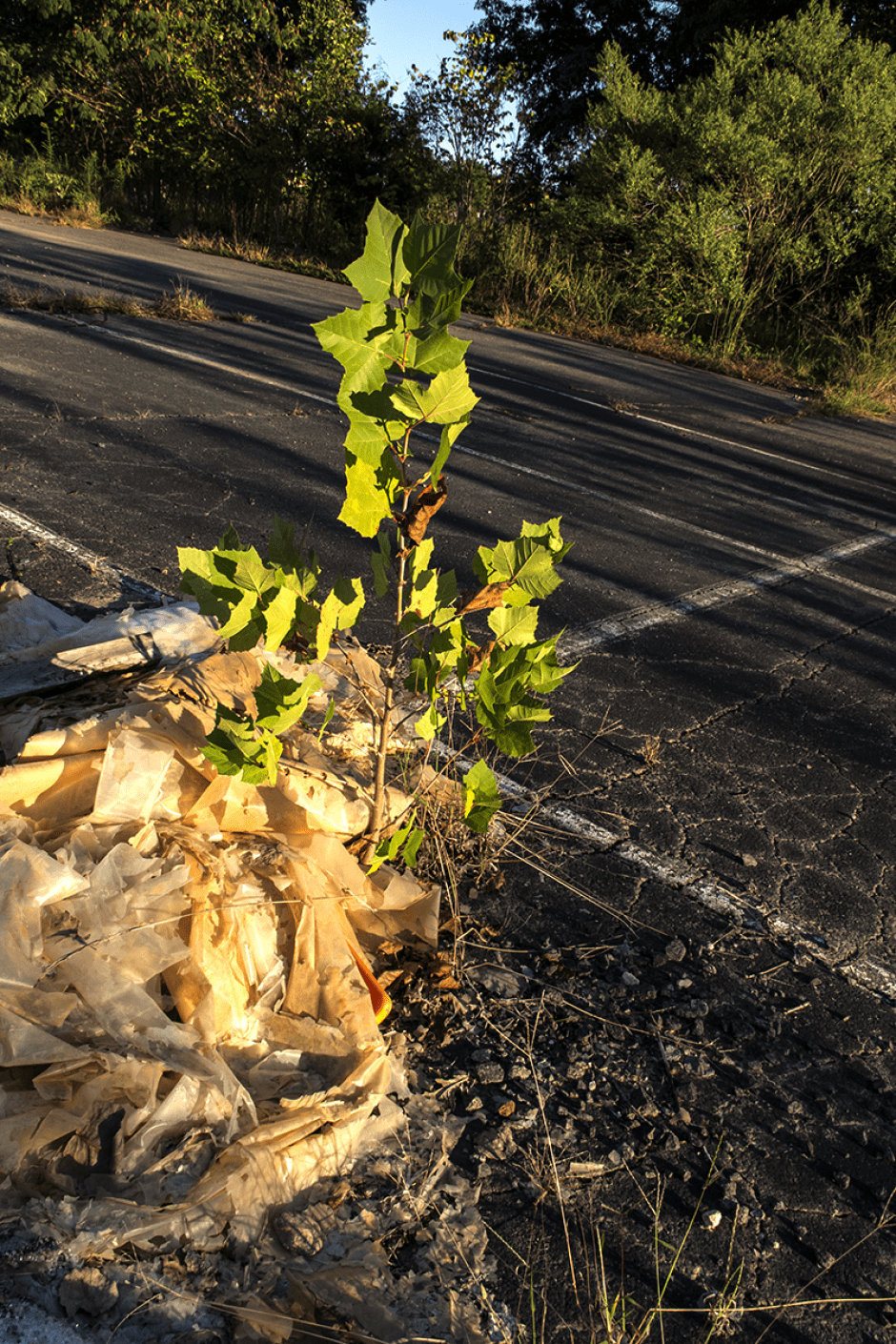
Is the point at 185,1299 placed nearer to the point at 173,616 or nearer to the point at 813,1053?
the point at 813,1053

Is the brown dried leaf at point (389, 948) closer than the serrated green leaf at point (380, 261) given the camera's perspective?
No

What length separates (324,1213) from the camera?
1.57 metres

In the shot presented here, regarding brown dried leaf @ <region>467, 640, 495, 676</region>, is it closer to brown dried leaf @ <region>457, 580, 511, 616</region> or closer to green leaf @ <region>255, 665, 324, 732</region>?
brown dried leaf @ <region>457, 580, 511, 616</region>

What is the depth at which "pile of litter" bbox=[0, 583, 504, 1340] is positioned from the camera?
1471mm

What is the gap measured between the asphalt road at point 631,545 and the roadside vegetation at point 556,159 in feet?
18.1

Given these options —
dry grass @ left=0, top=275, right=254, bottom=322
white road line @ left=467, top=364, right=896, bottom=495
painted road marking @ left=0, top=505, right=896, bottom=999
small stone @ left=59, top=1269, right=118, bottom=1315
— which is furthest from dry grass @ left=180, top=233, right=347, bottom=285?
small stone @ left=59, top=1269, right=118, bottom=1315

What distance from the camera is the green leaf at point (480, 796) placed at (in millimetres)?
2041

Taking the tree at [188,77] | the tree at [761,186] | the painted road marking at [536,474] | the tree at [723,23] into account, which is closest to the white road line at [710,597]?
the painted road marking at [536,474]

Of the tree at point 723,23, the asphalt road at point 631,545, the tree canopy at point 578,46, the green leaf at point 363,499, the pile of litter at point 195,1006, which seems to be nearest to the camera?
the pile of litter at point 195,1006

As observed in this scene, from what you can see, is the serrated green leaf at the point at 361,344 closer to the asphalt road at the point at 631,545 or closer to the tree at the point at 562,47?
the asphalt road at the point at 631,545

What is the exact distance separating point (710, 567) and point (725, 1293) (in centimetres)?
431

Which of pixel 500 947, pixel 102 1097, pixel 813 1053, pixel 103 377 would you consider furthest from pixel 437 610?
pixel 103 377

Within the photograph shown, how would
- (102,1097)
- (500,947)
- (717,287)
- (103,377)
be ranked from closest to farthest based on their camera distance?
(102,1097) → (500,947) → (103,377) → (717,287)

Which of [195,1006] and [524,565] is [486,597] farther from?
[195,1006]
